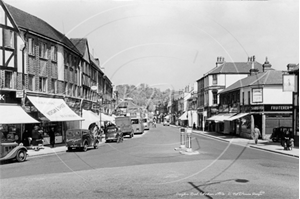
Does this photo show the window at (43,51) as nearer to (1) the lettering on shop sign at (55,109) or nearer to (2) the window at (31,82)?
(2) the window at (31,82)

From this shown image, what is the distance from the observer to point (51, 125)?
96.5ft

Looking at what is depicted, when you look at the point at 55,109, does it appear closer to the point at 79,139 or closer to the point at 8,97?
the point at 8,97

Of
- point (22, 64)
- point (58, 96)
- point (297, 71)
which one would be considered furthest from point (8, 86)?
point (297, 71)

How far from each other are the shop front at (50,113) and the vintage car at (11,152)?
651 centimetres

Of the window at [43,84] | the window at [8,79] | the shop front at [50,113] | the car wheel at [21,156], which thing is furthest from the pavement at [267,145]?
the window at [43,84]

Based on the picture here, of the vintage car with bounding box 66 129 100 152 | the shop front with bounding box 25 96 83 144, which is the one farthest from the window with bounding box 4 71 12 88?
the vintage car with bounding box 66 129 100 152

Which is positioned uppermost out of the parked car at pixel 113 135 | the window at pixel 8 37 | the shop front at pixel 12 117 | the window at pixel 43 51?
the window at pixel 43 51

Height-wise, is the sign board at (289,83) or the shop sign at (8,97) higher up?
the shop sign at (8,97)

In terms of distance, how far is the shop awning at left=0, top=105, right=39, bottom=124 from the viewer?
1916 centimetres

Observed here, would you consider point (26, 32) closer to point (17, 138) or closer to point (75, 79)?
point (17, 138)

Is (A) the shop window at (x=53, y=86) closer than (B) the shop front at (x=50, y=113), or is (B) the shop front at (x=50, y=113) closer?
(B) the shop front at (x=50, y=113)

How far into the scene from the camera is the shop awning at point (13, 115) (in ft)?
62.9

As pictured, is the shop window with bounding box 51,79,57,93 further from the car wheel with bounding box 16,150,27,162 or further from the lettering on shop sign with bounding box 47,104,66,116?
the car wheel with bounding box 16,150,27,162

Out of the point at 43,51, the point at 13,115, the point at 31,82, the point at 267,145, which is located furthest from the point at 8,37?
the point at 267,145
